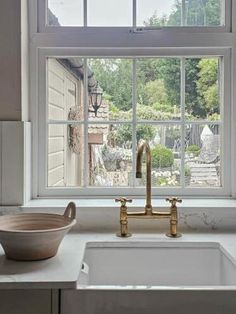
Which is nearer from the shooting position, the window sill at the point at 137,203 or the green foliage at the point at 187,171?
the window sill at the point at 137,203

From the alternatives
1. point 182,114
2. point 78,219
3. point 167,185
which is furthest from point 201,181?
point 78,219

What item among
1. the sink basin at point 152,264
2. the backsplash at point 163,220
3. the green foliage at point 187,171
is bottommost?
the sink basin at point 152,264

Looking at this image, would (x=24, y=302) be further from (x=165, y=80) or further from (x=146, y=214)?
(x=165, y=80)

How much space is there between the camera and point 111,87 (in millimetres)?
1944

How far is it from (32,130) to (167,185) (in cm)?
66

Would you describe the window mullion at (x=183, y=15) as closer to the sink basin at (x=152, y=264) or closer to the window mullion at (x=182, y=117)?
the window mullion at (x=182, y=117)

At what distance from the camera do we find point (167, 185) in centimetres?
194

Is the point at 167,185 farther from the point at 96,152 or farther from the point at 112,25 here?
the point at 112,25

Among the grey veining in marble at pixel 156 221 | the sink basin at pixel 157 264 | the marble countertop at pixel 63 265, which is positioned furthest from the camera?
the grey veining in marble at pixel 156 221

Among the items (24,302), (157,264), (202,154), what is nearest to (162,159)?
(202,154)

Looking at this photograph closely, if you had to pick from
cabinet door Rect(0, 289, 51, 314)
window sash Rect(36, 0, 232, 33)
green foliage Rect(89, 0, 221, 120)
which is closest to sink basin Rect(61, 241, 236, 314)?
cabinet door Rect(0, 289, 51, 314)

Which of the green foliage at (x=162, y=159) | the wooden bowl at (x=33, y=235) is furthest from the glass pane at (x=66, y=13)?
the wooden bowl at (x=33, y=235)

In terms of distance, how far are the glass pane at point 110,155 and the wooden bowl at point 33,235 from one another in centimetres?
49

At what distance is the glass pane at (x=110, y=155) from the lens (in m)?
1.94
